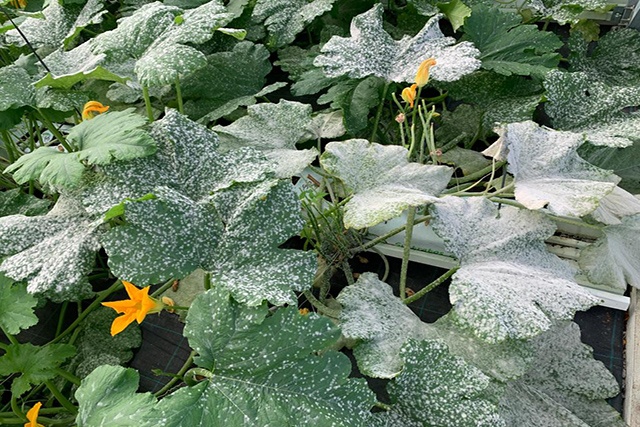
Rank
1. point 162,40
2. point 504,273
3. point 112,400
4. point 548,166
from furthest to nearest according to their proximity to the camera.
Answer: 1. point 162,40
2. point 548,166
3. point 504,273
4. point 112,400

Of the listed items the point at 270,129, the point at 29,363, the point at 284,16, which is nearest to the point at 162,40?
the point at 270,129

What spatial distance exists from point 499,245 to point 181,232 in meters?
0.62

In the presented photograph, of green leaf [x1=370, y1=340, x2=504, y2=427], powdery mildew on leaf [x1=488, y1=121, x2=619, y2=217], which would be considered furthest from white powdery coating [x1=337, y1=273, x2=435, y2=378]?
powdery mildew on leaf [x1=488, y1=121, x2=619, y2=217]

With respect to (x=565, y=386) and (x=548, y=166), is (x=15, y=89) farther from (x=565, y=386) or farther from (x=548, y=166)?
(x=565, y=386)

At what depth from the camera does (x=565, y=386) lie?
119 centimetres

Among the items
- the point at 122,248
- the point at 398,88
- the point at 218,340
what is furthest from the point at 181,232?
the point at 398,88

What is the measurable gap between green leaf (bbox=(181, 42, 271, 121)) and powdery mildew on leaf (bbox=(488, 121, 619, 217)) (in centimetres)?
Answer: 81

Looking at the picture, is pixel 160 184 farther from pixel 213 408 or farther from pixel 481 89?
pixel 481 89

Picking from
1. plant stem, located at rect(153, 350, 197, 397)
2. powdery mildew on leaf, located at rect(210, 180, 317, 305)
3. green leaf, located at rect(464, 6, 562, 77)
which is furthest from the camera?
green leaf, located at rect(464, 6, 562, 77)

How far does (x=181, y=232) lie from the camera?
1063 mm

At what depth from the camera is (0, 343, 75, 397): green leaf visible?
1.19m

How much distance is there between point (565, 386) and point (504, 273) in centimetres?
32

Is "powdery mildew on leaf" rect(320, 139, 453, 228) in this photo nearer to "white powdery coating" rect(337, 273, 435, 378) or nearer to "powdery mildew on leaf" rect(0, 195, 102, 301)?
"white powdery coating" rect(337, 273, 435, 378)

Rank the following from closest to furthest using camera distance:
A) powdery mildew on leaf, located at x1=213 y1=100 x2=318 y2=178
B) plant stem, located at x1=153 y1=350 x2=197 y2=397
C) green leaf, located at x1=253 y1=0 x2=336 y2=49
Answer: plant stem, located at x1=153 y1=350 x2=197 y2=397 → powdery mildew on leaf, located at x1=213 y1=100 x2=318 y2=178 → green leaf, located at x1=253 y1=0 x2=336 y2=49
